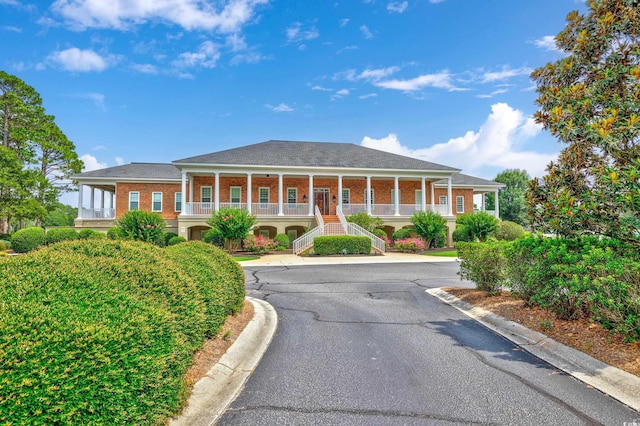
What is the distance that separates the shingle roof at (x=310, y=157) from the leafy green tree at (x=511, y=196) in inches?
799

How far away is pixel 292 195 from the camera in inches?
1137

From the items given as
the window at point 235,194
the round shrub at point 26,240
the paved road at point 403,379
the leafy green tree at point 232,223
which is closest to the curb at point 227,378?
the paved road at point 403,379

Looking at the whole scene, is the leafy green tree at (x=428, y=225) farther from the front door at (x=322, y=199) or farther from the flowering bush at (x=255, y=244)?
the flowering bush at (x=255, y=244)

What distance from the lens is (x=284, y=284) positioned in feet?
37.0

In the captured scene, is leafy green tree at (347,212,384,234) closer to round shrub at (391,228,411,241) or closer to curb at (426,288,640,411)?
round shrub at (391,228,411,241)

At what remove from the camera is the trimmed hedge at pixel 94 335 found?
2.13 meters

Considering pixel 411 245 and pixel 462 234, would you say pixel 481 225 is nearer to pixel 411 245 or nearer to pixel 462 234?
pixel 462 234

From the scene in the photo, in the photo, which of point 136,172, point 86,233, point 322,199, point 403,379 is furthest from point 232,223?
point 403,379

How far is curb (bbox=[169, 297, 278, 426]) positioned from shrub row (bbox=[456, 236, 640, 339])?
15.5ft

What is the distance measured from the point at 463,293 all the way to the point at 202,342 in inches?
267

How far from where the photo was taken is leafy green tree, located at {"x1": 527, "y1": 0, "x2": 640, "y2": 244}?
16.5 feet

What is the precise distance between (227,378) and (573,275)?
510cm

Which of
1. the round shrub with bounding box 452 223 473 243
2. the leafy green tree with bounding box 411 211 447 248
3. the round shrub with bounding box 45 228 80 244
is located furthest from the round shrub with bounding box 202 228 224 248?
the round shrub with bounding box 452 223 473 243

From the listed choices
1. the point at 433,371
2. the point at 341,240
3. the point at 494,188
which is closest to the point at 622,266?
the point at 433,371
